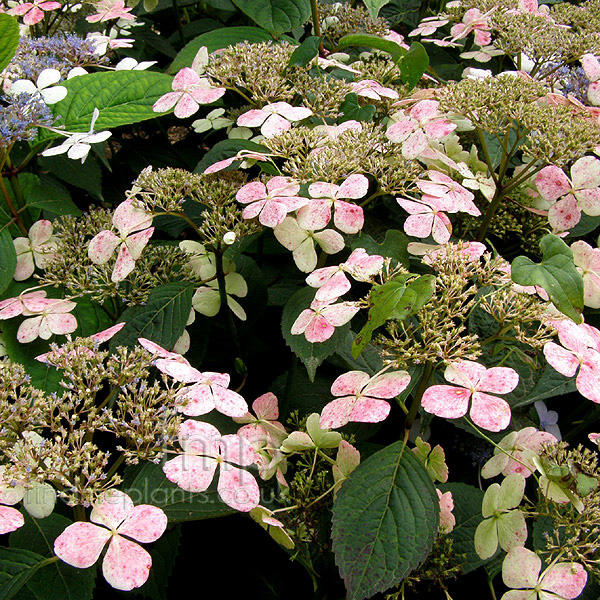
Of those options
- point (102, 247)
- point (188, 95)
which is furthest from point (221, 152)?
point (102, 247)

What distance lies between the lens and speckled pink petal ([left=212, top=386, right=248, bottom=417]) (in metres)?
0.71

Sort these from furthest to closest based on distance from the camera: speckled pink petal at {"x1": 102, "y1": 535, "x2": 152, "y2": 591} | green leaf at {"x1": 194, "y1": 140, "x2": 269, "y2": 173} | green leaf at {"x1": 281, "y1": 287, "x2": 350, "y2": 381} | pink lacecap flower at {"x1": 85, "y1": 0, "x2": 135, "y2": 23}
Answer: pink lacecap flower at {"x1": 85, "y1": 0, "x2": 135, "y2": 23} < green leaf at {"x1": 194, "y1": 140, "x2": 269, "y2": 173} < green leaf at {"x1": 281, "y1": 287, "x2": 350, "y2": 381} < speckled pink petal at {"x1": 102, "y1": 535, "x2": 152, "y2": 591}

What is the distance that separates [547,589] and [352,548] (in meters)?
0.24

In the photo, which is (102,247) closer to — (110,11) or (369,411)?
(369,411)

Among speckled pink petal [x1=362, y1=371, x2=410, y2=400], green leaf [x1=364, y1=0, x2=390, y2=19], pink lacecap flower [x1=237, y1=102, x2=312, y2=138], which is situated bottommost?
speckled pink petal [x1=362, y1=371, x2=410, y2=400]

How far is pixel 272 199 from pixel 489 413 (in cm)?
41

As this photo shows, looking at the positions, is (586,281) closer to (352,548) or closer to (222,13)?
(352,548)

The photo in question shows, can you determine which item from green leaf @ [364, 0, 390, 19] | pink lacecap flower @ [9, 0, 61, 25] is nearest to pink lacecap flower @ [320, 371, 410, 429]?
green leaf @ [364, 0, 390, 19]

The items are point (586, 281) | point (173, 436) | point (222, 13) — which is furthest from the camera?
point (222, 13)

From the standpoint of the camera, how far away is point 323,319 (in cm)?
78

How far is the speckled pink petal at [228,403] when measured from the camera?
0.71m

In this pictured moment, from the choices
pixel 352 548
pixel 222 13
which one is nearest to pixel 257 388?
pixel 352 548

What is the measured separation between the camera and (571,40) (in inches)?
47.1

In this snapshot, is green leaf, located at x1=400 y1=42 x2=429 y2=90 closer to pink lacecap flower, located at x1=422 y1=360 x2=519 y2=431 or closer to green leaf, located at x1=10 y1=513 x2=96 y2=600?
pink lacecap flower, located at x1=422 y1=360 x2=519 y2=431
